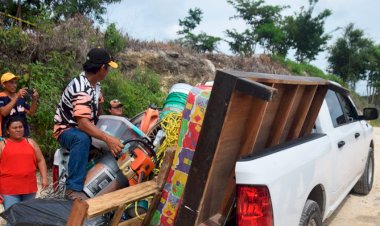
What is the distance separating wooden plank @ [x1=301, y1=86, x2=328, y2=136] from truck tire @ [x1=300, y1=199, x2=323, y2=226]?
792 mm

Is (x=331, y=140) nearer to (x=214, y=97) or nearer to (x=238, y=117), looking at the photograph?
(x=238, y=117)

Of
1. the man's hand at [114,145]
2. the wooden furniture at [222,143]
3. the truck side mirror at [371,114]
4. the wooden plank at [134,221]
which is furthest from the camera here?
the truck side mirror at [371,114]

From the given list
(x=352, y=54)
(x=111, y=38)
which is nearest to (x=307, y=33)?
(x=352, y=54)

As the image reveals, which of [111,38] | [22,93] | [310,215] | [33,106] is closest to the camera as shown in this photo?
[310,215]

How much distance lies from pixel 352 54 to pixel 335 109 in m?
34.7

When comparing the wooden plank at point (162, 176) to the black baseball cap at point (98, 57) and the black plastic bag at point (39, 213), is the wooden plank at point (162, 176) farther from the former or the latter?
the black baseball cap at point (98, 57)

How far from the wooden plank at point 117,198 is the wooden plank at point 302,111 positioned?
58.1 inches

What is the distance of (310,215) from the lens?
118 inches

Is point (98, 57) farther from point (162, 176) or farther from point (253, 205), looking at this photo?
point (253, 205)

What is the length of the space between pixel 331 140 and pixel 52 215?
8.68ft

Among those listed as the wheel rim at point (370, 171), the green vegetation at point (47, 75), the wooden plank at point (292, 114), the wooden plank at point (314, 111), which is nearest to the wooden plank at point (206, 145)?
the wooden plank at point (292, 114)

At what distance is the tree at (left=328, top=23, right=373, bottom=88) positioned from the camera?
35375 millimetres

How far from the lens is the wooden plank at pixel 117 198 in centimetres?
212

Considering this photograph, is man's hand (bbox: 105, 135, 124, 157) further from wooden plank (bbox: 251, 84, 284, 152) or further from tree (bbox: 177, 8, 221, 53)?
tree (bbox: 177, 8, 221, 53)
